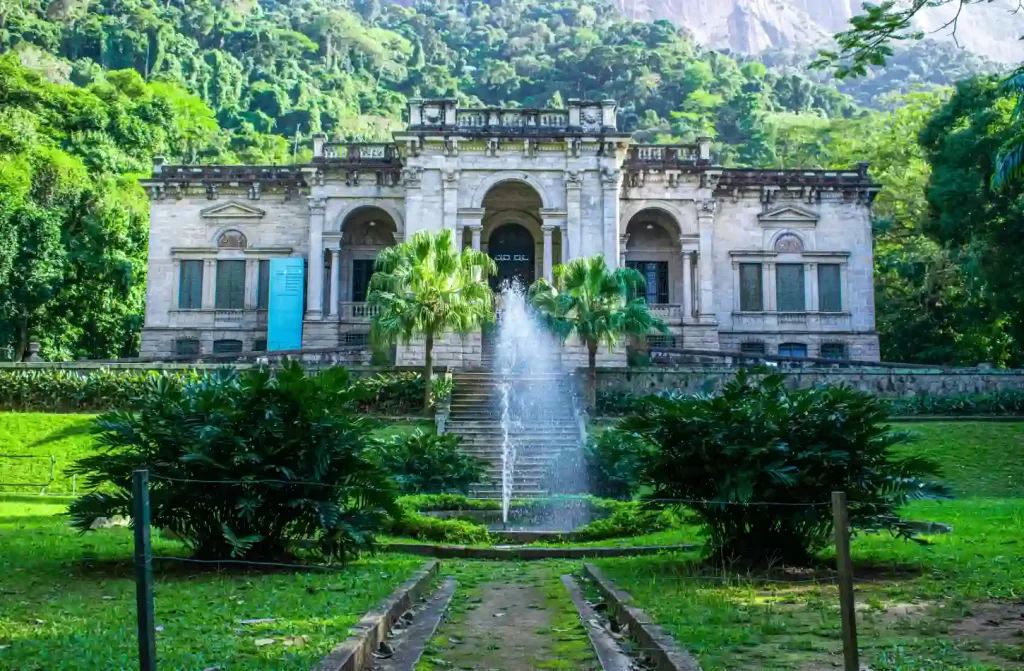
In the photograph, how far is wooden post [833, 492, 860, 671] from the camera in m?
5.49

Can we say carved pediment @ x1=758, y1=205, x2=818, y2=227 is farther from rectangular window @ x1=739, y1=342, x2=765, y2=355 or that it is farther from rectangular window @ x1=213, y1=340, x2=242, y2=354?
rectangular window @ x1=213, y1=340, x2=242, y2=354

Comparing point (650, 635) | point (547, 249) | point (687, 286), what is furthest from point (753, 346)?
point (650, 635)

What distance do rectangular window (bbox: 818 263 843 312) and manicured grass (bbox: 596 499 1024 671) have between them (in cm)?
2613

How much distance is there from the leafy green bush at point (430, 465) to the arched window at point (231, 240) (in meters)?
20.8

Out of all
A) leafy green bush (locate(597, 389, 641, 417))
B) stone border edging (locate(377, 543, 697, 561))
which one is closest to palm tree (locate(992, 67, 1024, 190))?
stone border edging (locate(377, 543, 697, 561))

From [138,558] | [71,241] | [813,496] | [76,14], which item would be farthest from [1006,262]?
[76,14]

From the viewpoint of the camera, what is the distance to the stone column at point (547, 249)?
33.4 m

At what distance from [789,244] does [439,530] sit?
26.8 metres

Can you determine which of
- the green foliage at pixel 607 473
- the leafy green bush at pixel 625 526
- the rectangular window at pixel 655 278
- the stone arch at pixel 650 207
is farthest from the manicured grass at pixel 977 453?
the rectangular window at pixel 655 278

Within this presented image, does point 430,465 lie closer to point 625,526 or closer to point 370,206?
point 625,526

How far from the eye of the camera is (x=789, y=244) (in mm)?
37781

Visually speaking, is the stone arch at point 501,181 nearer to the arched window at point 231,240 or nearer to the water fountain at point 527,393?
the water fountain at point 527,393

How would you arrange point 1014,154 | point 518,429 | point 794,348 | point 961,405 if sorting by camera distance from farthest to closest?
point 794,348
point 961,405
point 518,429
point 1014,154

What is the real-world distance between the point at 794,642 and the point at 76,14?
81463 mm
